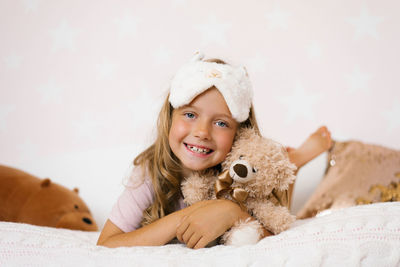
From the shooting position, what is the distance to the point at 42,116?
209cm

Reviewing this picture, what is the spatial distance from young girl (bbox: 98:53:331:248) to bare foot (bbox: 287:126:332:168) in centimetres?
55

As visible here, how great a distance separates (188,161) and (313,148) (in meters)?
0.81

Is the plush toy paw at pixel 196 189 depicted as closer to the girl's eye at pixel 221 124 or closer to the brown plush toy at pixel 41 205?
the girl's eye at pixel 221 124

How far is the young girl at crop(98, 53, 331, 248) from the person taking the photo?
0.90 meters

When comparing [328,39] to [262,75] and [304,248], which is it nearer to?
[262,75]

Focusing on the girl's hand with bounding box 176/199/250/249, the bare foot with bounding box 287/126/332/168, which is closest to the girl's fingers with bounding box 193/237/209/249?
the girl's hand with bounding box 176/199/250/249

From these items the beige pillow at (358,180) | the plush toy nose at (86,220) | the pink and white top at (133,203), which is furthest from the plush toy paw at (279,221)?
the plush toy nose at (86,220)

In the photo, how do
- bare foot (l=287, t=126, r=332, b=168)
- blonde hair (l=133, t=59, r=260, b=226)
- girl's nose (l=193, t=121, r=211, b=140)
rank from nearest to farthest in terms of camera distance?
girl's nose (l=193, t=121, r=211, b=140), blonde hair (l=133, t=59, r=260, b=226), bare foot (l=287, t=126, r=332, b=168)

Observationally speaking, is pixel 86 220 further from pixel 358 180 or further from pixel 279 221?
pixel 358 180

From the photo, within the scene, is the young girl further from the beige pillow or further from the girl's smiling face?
the beige pillow

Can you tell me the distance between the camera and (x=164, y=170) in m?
1.12

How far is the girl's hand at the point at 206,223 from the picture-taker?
0.87 m

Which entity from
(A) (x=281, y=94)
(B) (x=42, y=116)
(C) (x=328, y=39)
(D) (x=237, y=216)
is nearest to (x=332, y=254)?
(D) (x=237, y=216)

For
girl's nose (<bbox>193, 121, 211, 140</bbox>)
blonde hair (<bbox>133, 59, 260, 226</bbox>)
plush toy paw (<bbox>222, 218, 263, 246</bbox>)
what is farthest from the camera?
blonde hair (<bbox>133, 59, 260, 226</bbox>)
